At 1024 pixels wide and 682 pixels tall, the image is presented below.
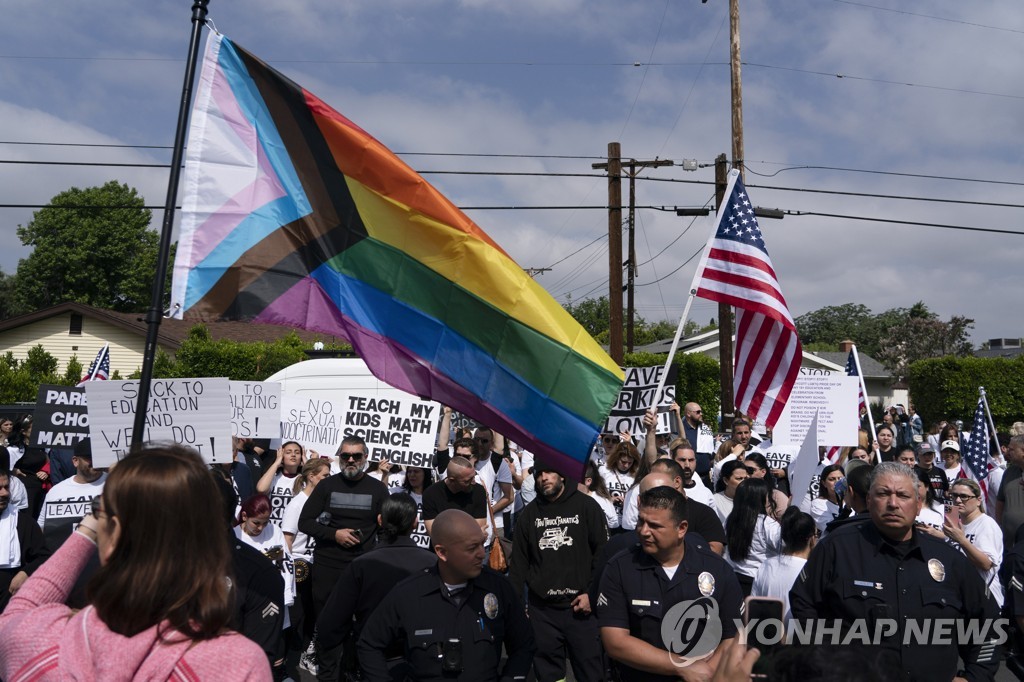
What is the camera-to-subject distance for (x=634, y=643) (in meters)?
4.42

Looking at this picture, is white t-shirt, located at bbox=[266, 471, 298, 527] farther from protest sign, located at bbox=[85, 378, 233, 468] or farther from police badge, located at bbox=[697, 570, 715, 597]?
police badge, located at bbox=[697, 570, 715, 597]

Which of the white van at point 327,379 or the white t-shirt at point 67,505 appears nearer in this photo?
the white t-shirt at point 67,505

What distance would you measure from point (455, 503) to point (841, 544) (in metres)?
4.56

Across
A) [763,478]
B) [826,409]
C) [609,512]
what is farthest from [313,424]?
[826,409]

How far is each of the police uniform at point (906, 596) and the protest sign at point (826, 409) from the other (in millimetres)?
6715

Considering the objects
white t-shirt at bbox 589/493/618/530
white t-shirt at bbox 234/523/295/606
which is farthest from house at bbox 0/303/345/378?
white t-shirt at bbox 234/523/295/606

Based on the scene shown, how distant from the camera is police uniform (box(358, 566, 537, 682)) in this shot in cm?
449

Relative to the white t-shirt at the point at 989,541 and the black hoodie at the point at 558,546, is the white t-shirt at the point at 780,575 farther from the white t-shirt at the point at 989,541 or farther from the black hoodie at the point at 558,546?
the white t-shirt at the point at 989,541

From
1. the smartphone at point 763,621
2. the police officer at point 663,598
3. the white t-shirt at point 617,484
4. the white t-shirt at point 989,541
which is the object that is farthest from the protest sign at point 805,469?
the smartphone at point 763,621

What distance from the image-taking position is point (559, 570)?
6.83 meters

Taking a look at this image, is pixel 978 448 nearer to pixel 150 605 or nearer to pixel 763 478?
pixel 763 478

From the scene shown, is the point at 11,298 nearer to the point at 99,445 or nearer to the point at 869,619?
the point at 99,445

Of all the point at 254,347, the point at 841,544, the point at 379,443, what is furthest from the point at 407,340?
the point at 254,347

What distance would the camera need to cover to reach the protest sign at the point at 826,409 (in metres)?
11.0
